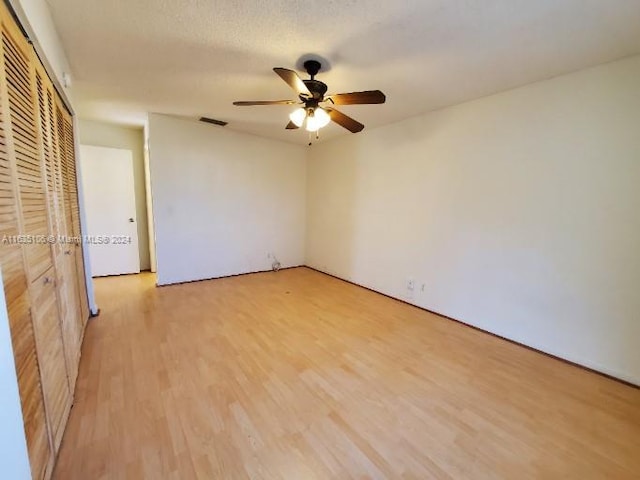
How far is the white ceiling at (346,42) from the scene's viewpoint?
1511 mm

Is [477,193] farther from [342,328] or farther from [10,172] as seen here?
[10,172]

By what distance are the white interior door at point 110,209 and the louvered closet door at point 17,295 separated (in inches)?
142

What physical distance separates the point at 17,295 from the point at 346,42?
85.4 inches

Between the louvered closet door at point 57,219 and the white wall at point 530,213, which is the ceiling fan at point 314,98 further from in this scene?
→ the white wall at point 530,213

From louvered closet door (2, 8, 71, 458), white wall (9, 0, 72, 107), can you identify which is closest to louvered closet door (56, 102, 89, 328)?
white wall (9, 0, 72, 107)

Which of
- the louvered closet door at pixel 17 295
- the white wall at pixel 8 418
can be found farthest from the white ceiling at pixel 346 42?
the white wall at pixel 8 418

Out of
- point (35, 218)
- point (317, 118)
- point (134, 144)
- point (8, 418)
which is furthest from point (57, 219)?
point (134, 144)

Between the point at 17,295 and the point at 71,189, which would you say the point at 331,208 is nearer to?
the point at 71,189

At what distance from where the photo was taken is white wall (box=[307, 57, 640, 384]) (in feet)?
6.39

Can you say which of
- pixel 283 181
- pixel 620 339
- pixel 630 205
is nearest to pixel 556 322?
pixel 620 339

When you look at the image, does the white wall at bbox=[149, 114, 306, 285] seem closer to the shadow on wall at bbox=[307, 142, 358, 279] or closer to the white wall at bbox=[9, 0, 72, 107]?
the shadow on wall at bbox=[307, 142, 358, 279]

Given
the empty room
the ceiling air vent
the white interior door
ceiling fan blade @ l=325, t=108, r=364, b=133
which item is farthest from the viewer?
the white interior door

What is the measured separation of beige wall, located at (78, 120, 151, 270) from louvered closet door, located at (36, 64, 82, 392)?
285 cm

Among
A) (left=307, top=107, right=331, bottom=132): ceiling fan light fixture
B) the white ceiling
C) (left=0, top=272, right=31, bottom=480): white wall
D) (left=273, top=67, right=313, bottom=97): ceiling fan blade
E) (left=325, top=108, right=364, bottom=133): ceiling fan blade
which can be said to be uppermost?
the white ceiling
